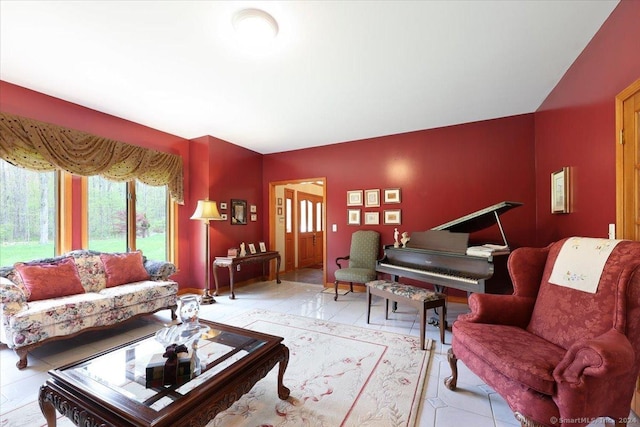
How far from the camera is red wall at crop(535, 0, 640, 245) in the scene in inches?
67.6

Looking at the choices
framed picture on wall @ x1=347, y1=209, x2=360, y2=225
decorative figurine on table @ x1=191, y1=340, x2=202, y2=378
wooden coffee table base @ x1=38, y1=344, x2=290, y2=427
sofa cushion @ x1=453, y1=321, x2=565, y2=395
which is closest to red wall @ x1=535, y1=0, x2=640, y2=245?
sofa cushion @ x1=453, y1=321, x2=565, y2=395

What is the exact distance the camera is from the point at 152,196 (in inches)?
166

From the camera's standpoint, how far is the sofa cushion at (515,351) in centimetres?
126

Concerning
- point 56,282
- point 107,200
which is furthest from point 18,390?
point 107,200

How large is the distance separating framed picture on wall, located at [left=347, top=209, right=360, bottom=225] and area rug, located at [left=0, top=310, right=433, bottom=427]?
213 centimetres

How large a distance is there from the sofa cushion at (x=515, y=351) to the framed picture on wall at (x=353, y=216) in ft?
9.56

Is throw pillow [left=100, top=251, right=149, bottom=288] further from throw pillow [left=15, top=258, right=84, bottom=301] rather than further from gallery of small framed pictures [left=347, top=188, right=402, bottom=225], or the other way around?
gallery of small framed pictures [left=347, top=188, right=402, bottom=225]

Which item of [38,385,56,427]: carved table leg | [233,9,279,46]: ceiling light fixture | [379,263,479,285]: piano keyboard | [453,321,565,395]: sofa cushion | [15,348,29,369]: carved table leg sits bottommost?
[15,348,29,369]: carved table leg

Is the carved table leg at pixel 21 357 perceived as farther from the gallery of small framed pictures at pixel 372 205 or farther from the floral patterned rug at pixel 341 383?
the gallery of small framed pictures at pixel 372 205

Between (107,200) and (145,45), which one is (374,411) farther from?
(107,200)

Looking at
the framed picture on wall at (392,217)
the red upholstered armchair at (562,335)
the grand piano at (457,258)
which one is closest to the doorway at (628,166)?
the red upholstered armchair at (562,335)

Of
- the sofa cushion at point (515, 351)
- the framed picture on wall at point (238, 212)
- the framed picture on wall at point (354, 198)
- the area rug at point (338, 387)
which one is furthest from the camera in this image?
the framed picture on wall at point (238, 212)

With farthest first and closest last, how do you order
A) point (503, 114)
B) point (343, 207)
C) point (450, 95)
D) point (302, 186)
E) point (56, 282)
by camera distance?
point (302, 186) < point (343, 207) < point (503, 114) < point (450, 95) < point (56, 282)

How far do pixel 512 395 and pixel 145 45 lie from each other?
11.3 ft
